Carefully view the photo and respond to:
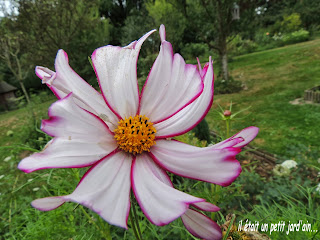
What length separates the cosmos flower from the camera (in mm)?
341

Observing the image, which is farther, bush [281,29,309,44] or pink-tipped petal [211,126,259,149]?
bush [281,29,309,44]

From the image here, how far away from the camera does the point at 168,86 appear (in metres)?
0.46

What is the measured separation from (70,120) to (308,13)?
1789 centimetres

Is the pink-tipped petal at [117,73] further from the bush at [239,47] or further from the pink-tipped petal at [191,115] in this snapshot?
the bush at [239,47]

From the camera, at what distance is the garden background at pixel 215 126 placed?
1.06 m

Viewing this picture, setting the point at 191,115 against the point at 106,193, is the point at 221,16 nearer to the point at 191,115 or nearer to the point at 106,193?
the point at 191,115

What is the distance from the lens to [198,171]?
0.38 m

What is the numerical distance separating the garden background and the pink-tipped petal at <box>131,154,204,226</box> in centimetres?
27

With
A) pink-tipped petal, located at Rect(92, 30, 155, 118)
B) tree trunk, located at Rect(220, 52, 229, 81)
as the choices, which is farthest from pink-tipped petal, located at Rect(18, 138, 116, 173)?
tree trunk, located at Rect(220, 52, 229, 81)

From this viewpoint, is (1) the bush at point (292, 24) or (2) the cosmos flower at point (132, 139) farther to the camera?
(1) the bush at point (292, 24)

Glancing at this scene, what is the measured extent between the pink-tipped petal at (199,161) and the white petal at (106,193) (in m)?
0.06

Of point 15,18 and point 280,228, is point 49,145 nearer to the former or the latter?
point 280,228

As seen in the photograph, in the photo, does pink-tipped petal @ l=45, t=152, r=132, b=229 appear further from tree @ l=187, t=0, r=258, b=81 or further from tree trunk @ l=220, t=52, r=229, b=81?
tree trunk @ l=220, t=52, r=229, b=81

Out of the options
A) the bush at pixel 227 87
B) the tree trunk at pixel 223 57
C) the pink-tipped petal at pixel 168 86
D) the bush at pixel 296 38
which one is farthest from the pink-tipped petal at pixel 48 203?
the bush at pixel 296 38
